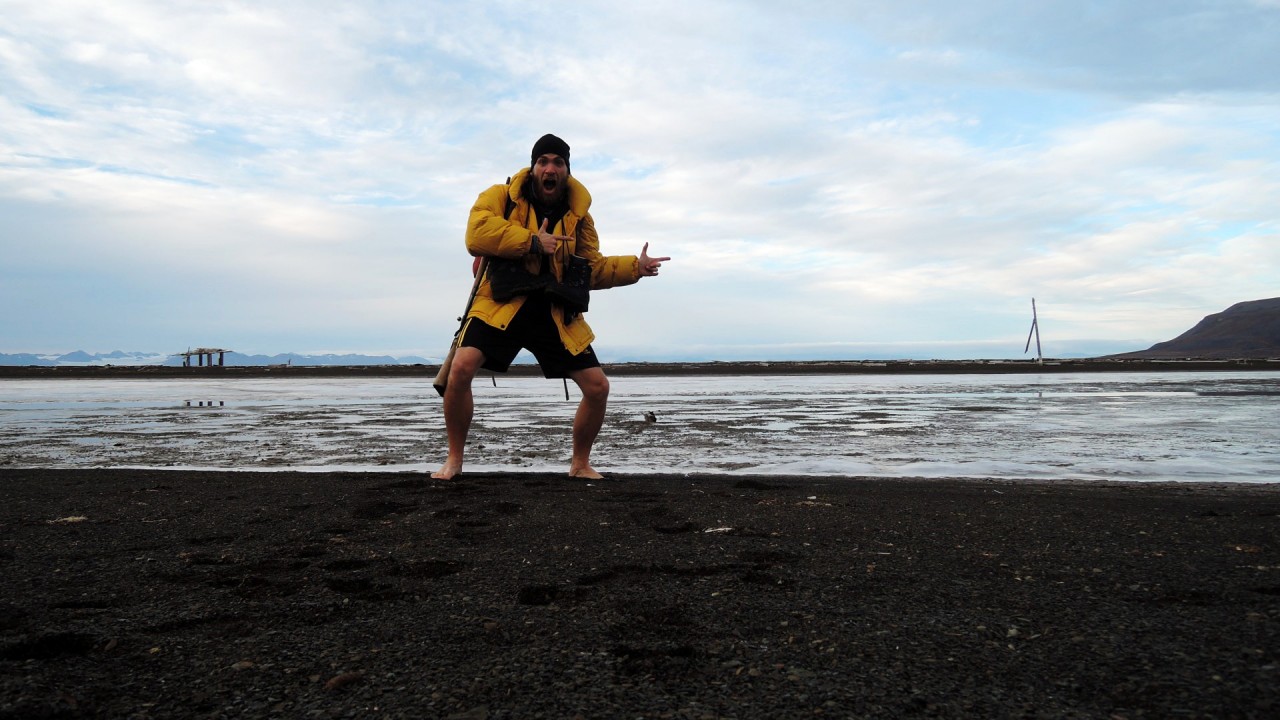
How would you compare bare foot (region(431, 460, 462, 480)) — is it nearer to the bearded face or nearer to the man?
the man

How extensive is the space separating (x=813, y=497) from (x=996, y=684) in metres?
2.82

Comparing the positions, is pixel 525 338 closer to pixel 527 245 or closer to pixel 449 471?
pixel 527 245

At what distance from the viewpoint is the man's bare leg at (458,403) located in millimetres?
5465

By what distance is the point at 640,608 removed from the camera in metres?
2.51

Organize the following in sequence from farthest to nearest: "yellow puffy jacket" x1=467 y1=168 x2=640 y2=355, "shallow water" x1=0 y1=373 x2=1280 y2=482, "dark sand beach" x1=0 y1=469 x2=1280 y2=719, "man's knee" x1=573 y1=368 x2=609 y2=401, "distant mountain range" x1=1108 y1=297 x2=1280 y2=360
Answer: "distant mountain range" x1=1108 y1=297 x2=1280 y2=360 → "shallow water" x1=0 y1=373 x2=1280 y2=482 → "man's knee" x1=573 y1=368 x2=609 y2=401 → "yellow puffy jacket" x1=467 y1=168 x2=640 y2=355 → "dark sand beach" x1=0 y1=469 x2=1280 y2=719

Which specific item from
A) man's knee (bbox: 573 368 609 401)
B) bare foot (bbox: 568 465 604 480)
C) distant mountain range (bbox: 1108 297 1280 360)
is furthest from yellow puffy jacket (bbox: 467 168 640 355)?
distant mountain range (bbox: 1108 297 1280 360)

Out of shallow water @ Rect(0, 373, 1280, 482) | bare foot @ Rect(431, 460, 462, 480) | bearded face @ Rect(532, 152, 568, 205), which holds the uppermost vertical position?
bearded face @ Rect(532, 152, 568, 205)

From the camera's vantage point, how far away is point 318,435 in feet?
32.5

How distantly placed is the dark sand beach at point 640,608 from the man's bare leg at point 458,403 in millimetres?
1024

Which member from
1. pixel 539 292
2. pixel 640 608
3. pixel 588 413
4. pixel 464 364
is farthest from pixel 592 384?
pixel 640 608

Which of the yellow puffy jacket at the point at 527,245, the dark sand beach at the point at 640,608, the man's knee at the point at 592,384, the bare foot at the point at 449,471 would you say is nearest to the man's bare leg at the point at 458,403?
the bare foot at the point at 449,471

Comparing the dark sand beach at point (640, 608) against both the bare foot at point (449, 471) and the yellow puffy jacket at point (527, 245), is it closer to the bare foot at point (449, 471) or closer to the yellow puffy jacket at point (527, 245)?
the bare foot at point (449, 471)

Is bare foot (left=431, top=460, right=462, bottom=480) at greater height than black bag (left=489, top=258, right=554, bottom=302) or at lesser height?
lesser

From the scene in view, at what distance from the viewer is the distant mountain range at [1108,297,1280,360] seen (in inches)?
4390
